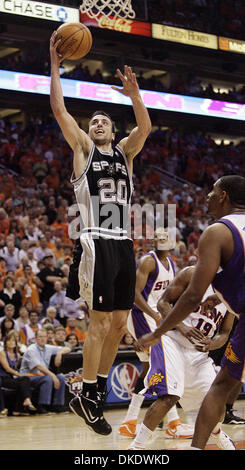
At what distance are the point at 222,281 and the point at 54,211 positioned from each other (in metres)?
10.9

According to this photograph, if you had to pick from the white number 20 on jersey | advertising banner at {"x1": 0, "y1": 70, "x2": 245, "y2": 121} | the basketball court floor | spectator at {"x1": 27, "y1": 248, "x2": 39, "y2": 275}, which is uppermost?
advertising banner at {"x1": 0, "y1": 70, "x2": 245, "y2": 121}

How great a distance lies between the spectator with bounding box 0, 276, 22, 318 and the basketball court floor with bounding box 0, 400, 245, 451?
2.16 metres

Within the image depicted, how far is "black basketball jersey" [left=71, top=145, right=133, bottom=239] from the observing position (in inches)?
210

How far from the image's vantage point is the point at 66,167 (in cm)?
1805

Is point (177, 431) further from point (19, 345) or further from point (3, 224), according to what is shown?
point (3, 224)

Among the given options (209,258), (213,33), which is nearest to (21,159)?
(213,33)

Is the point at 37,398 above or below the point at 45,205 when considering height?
below

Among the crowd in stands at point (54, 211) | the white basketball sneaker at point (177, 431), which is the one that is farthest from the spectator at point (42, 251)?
the white basketball sneaker at point (177, 431)

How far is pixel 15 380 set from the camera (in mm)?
9914

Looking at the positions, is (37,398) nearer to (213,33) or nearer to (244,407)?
(244,407)

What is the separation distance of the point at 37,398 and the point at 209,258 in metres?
6.69

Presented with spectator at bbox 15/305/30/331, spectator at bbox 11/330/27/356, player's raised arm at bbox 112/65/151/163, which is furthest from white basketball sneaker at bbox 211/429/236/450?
spectator at bbox 15/305/30/331

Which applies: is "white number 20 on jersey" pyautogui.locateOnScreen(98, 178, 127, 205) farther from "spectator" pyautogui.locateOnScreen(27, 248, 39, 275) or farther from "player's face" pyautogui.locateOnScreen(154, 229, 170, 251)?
"spectator" pyautogui.locateOnScreen(27, 248, 39, 275)
